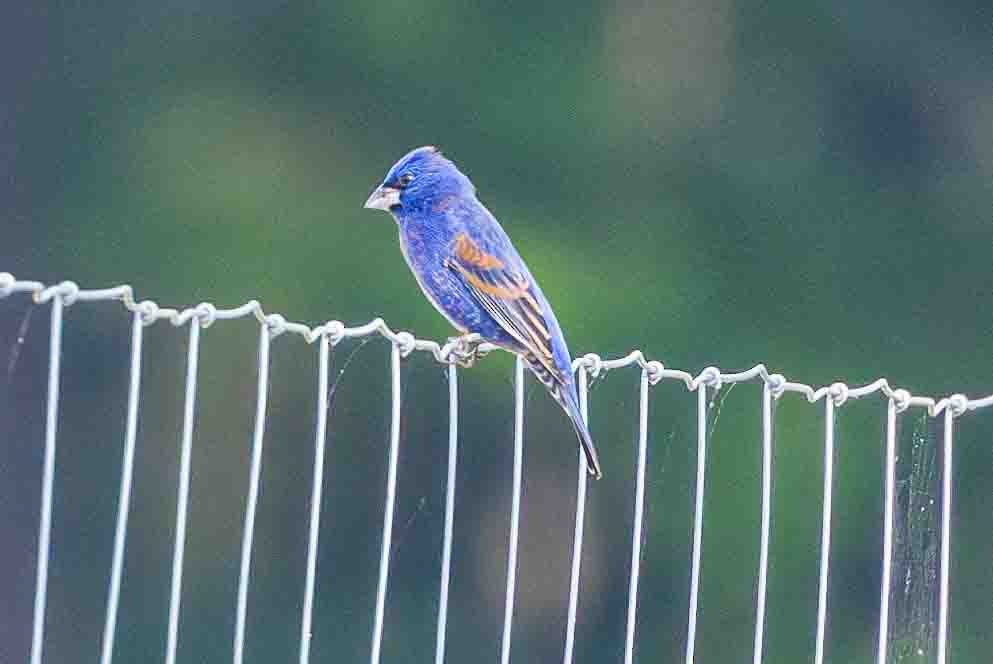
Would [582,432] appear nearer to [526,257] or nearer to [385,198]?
[385,198]

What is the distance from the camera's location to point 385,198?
4.03m

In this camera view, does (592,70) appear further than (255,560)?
Yes

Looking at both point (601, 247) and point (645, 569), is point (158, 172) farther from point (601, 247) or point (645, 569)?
point (645, 569)

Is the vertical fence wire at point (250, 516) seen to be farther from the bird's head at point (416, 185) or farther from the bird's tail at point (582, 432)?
the bird's head at point (416, 185)

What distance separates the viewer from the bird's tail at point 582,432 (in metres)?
3.11

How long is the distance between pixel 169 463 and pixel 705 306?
2960 mm

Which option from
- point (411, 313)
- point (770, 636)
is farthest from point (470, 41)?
point (770, 636)

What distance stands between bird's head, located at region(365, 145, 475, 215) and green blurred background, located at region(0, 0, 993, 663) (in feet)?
8.56

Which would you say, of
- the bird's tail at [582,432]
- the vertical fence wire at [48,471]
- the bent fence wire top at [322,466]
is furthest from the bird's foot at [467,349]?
the vertical fence wire at [48,471]

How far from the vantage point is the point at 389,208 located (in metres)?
4.02

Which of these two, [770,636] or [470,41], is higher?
[470,41]

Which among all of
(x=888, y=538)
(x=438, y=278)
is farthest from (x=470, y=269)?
(x=888, y=538)

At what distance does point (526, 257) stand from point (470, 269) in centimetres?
536

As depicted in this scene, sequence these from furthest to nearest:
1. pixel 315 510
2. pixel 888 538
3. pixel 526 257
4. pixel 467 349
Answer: pixel 526 257, pixel 467 349, pixel 888 538, pixel 315 510
